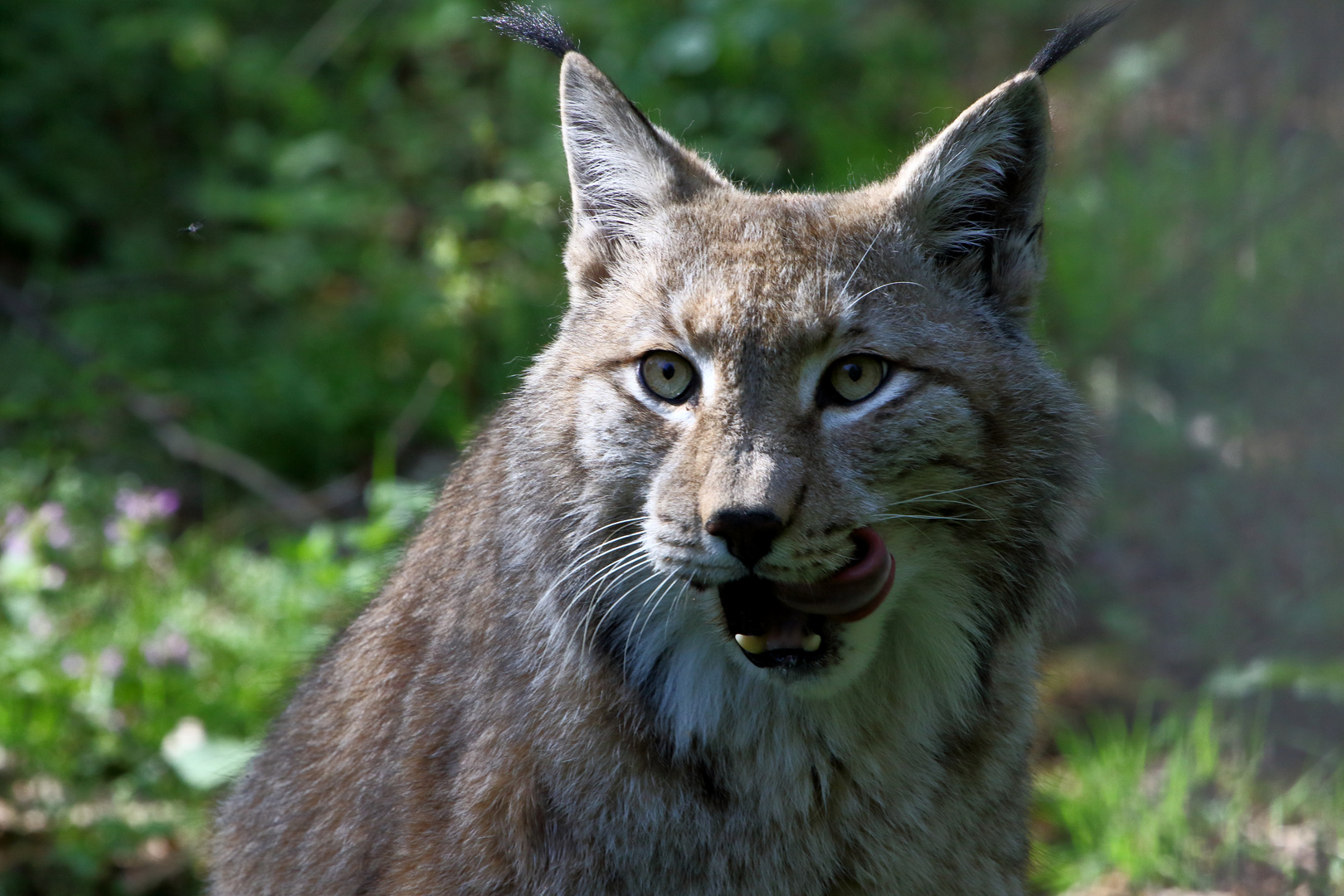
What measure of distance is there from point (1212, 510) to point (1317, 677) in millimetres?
1687

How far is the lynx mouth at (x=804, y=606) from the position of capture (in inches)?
107

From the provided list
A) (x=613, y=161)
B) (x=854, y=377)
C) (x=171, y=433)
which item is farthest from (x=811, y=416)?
(x=171, y=433)

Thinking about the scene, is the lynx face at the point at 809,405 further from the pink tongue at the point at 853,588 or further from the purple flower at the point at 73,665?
the purple flower at the point at 73,665

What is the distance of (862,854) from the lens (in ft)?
9.95

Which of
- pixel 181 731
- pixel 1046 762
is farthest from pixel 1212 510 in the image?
pixel 181 731

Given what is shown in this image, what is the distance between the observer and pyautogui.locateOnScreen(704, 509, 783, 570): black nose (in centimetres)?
259

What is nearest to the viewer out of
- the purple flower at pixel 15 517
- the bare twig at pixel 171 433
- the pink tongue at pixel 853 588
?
the pink tongue at pixel 853 588

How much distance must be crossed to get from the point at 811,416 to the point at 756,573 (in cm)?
37

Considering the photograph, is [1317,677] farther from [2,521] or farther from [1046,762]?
[2,521]

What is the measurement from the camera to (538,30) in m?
3.31

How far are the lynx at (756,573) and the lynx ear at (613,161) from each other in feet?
0.04

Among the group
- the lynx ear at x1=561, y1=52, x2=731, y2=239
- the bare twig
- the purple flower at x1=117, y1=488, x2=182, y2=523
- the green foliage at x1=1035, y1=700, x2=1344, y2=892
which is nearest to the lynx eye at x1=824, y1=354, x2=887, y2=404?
the lynx ear at x1=561, y1=52, x2=731, y2=239

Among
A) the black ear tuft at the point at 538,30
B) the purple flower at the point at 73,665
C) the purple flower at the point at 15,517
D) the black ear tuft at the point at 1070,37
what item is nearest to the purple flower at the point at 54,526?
the purple flower at the point at 15,517

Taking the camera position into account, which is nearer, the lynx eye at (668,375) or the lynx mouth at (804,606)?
the lynx mouth at (804,606)
